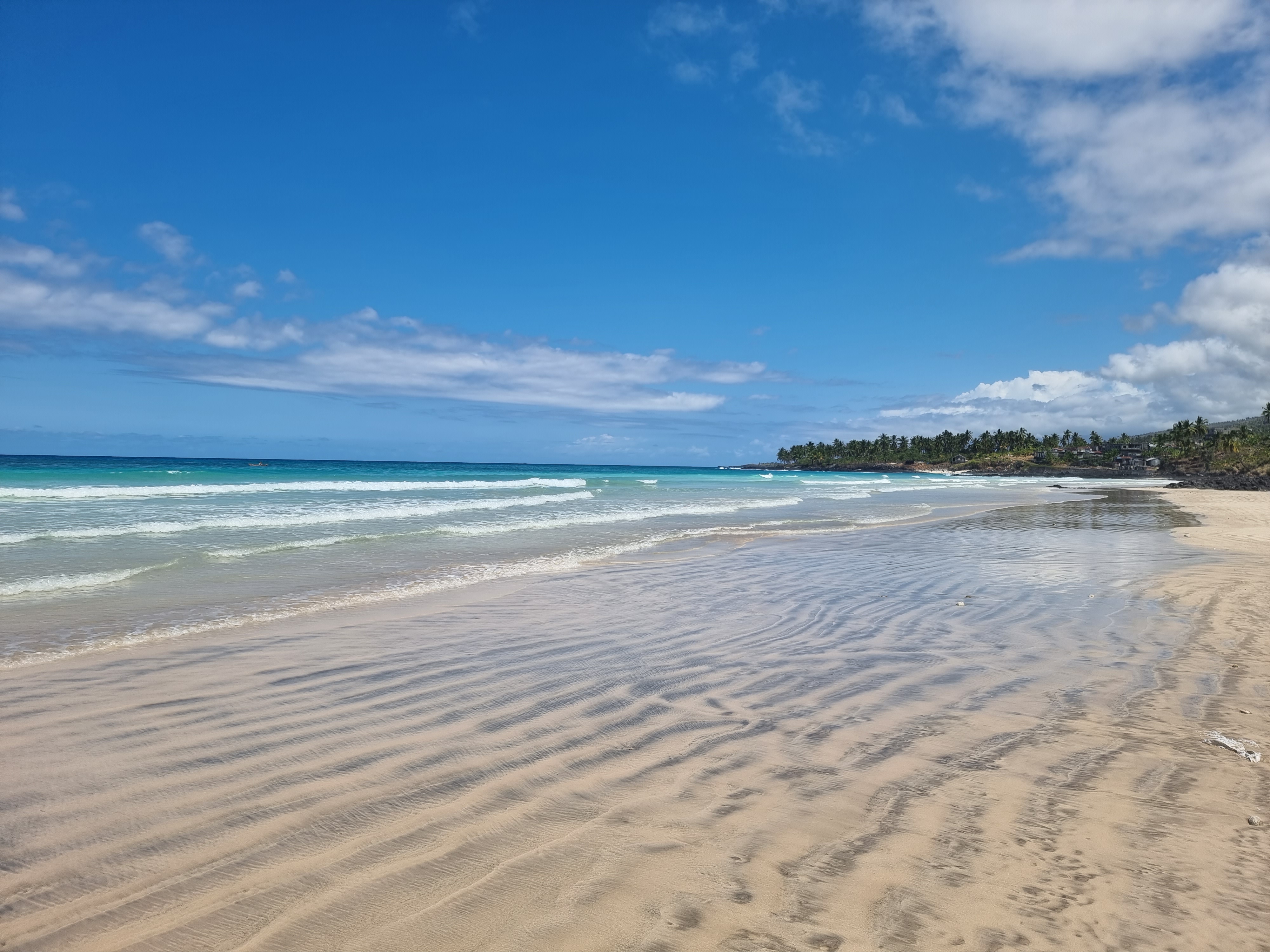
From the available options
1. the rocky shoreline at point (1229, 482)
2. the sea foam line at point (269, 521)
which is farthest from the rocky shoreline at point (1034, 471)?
the sea foam line at point (269, 521)

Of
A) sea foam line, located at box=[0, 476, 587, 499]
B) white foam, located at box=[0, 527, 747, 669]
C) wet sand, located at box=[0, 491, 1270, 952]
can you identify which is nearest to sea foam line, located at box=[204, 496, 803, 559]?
white foam, located at box=[0, 527, 747, 669]

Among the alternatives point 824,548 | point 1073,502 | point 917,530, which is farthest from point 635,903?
point 1073,502

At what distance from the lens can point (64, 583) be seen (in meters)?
10.3

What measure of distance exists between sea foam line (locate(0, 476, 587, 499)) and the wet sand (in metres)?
30.7

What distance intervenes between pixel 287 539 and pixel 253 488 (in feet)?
89.1

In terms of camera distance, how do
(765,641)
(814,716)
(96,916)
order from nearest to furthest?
1. (96,916)
2. (814,716)
3. (765,641)

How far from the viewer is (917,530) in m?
21.4

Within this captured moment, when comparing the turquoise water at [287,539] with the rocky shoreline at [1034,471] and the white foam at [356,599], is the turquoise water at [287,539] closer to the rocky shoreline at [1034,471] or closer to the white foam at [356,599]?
the white foam at [356,599]

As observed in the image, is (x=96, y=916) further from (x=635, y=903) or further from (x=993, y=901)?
(x=993, y=901)

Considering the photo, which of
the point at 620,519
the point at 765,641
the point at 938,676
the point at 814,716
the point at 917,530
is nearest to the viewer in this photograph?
the point at 814,716

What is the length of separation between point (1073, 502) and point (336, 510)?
38.9 m

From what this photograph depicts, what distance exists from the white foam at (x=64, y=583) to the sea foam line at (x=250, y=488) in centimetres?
2248

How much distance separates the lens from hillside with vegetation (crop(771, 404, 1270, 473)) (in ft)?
296

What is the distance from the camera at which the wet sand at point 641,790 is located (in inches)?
111
